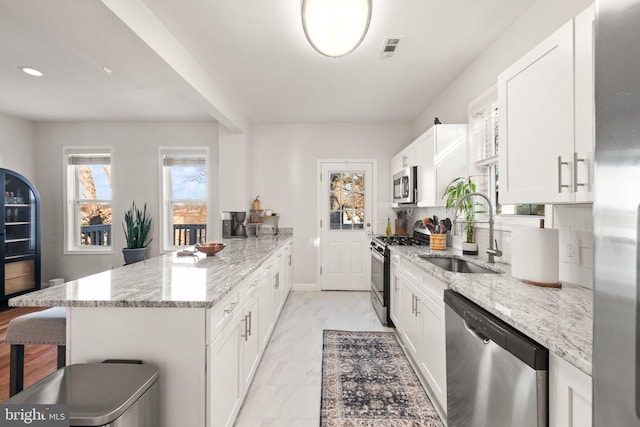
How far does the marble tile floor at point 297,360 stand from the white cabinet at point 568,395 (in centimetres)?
139

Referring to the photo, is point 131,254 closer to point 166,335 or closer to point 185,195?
point 185,195

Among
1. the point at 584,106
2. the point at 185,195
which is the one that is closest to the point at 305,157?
the point at 185,195

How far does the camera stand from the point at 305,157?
16.2 ft

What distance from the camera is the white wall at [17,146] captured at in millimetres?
4477

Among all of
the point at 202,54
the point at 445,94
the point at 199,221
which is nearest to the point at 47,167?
the point at 199,221

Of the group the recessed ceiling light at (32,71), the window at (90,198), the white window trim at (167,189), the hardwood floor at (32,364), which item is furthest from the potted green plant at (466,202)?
the window at (90,198)

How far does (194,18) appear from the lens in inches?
87.5

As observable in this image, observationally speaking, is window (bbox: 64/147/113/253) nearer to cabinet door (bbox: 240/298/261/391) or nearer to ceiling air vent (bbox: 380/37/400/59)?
cabinet door (bbox: 240/298/261/391)

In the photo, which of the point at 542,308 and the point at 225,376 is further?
the point at 225,376

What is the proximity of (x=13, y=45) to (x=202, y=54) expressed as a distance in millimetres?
1611

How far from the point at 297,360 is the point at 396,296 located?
3.75ft

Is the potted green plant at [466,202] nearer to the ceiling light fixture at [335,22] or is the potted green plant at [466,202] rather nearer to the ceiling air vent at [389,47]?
the ceiling air vent at [389,47]

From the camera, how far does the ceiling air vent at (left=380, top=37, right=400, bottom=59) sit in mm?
2508

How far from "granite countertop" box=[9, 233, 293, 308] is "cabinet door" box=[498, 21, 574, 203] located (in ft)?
5.15
